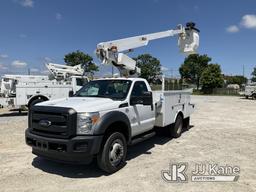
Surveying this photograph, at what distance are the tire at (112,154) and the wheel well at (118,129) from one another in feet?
0.32

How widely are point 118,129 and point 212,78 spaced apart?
46.5 m

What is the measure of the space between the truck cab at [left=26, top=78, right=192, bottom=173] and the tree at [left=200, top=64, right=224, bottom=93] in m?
45.4

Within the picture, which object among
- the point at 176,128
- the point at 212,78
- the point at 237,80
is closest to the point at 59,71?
the point at 176,128

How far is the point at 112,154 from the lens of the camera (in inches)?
197

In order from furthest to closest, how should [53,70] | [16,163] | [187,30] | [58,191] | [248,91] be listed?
[248,91]
[53,70]
[187,30]
[16,163]
[58,191]

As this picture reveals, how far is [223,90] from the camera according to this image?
48.5 meters

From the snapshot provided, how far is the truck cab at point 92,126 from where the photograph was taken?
447 centimetres

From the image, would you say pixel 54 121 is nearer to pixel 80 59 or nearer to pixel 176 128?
pixel 176 128

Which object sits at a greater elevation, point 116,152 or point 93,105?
point 93,105

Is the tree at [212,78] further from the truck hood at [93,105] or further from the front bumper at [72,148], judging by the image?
the front bumper at [72,148]

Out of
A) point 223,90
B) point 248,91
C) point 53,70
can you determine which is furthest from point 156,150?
point 223,90

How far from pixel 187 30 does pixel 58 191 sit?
260 inches

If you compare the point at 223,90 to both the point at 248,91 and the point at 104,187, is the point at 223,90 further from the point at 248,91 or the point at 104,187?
the point at 104,187

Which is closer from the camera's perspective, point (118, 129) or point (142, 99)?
point (118, 129)
